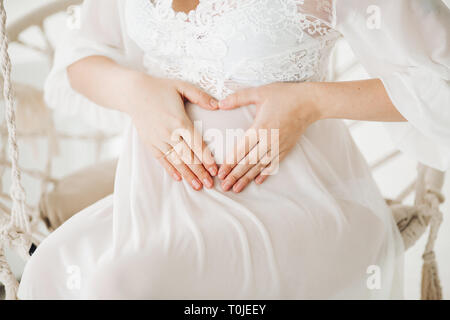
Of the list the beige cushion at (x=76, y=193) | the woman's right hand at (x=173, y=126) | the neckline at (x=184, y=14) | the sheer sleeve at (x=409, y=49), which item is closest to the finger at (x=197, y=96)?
the woman's right hand at (x=173, y=126)

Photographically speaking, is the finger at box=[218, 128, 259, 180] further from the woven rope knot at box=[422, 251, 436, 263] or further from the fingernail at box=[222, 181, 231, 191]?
the woven rope knot at box=[422, 251, 436, 263]

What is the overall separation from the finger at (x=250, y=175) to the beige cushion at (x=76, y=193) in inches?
19.6

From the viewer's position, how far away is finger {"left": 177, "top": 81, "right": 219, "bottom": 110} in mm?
583

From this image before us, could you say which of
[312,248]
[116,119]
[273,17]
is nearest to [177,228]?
[312,248]

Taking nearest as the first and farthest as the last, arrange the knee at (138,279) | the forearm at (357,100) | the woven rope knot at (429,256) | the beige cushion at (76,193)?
the knee at (138,279) → the forearm at (357,100) → the woven rope knot at (429,256) → the beige cushion at (76,193)

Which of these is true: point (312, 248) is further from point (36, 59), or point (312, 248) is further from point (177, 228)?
point (36, 59)

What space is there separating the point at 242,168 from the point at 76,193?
1.76 feet

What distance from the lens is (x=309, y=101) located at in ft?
1.84

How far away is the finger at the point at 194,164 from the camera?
553 millimetres

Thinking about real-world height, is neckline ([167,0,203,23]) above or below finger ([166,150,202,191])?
above

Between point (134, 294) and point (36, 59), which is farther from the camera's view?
point (36, 59)

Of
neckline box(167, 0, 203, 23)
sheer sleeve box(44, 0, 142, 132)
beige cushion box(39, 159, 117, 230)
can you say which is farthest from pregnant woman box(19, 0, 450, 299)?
beige cushion box(39, 159, 117, 230)

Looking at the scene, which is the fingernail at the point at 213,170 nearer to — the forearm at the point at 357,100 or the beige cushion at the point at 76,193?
the forearm at the point at 357,100
